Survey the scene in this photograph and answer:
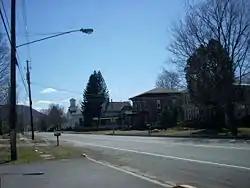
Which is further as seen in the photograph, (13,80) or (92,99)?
(92,99)

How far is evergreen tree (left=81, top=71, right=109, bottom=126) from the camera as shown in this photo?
119 meters

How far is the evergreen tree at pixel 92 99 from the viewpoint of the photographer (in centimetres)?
11938

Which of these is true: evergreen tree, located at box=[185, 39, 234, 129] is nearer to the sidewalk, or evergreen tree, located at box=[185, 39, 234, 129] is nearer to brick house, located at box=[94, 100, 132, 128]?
the sidewalk

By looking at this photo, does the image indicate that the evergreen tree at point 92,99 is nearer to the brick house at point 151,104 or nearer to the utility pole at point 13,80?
the brick house at point 151,104

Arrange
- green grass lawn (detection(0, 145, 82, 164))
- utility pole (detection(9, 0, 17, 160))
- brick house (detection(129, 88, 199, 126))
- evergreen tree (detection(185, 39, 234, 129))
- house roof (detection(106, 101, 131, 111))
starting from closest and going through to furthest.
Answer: green grass lawn (detection(0, 145, 82, 164)) → utility pole (detection(9, 0, 17, 160)) → evergreen tree (detection(185, 39, 234, 129)) → brick house (detection(129, 88, 199, 126)) → house roof (detection(106, 101, 131, 111))

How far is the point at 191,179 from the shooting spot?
537 inches

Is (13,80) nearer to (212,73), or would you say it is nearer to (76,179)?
(76,179)

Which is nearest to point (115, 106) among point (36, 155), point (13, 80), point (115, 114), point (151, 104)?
point (115, 114)

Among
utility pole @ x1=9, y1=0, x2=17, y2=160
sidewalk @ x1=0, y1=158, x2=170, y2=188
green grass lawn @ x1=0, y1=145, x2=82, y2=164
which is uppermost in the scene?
utility pole @ x1=9, y1=0, x2=17, y2=160

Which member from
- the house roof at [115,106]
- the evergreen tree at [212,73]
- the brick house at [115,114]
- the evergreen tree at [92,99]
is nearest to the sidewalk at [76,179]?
the evergreen tree at [212,73]

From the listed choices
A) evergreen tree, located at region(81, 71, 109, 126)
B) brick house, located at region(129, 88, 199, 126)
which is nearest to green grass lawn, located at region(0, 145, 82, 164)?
brick house, located at region(129, 88, 199, 126)

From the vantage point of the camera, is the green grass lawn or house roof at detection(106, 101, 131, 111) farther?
house roof at detection(106, 101, 131, 111)

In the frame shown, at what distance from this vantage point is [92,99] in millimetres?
119500

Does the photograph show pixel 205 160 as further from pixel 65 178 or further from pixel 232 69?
pixel 232 69
